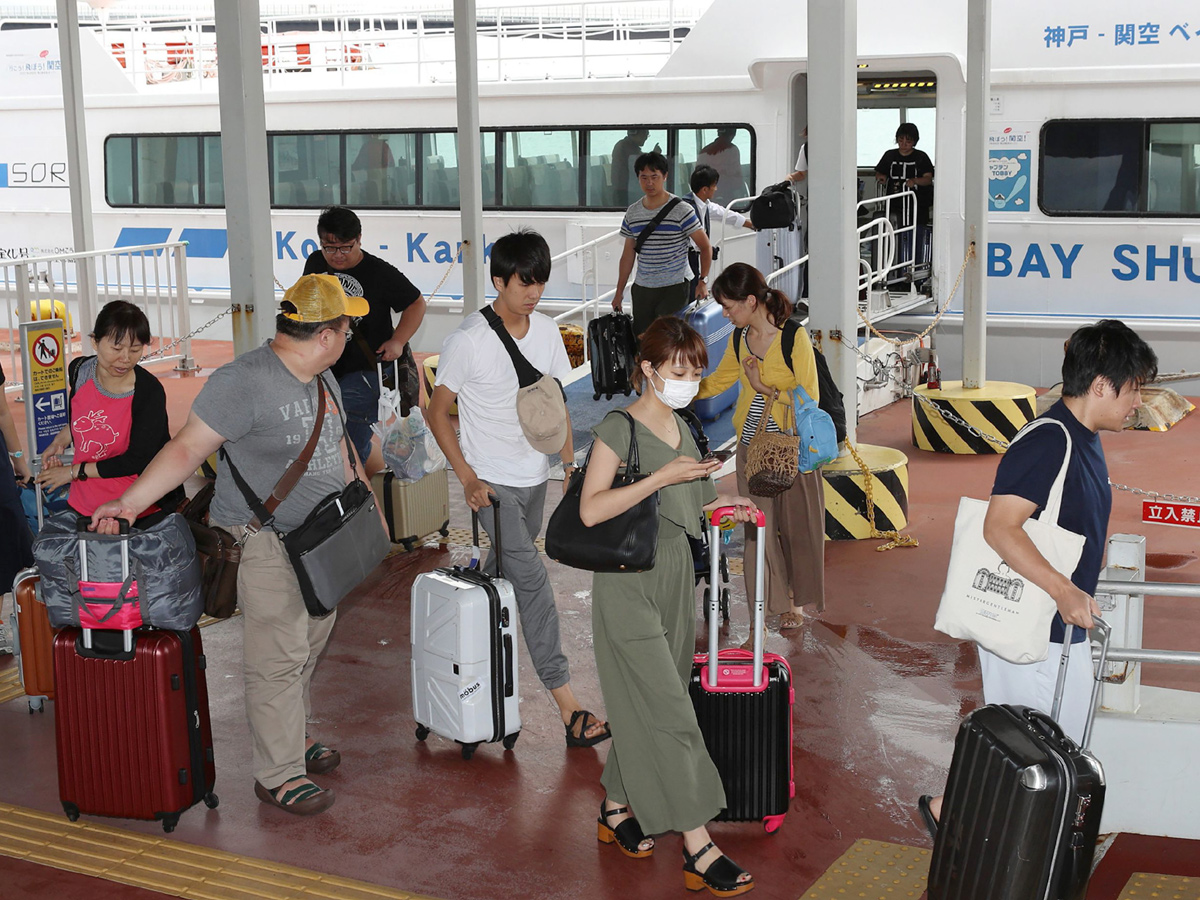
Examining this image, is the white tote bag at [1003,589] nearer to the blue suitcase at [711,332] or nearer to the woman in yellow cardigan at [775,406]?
the woman in yellow cardigan at [775,406]

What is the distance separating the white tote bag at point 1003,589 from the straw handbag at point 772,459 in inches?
77.9

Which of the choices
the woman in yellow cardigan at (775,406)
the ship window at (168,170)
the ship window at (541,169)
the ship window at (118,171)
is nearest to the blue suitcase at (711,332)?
the ship window at (541,169)

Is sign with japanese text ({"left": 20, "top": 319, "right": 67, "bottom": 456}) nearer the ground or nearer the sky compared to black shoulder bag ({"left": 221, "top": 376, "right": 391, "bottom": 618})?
nearer the sky

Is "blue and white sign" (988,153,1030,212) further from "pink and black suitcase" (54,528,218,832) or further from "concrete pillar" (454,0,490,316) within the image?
"pink and black suitcase" (54,528,218,832)

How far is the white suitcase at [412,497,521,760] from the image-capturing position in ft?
16.0

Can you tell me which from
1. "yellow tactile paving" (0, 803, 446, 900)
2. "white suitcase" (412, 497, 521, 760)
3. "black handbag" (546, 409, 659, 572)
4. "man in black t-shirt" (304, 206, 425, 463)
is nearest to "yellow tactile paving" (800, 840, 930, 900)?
"black handbag" (546, 409, 659, 572)

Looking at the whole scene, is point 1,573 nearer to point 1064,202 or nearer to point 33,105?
point 1064,202

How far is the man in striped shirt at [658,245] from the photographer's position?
963 centimetres

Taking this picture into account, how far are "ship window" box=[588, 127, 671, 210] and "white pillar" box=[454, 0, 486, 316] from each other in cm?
332

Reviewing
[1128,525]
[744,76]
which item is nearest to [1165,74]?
[744,76]

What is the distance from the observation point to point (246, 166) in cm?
729

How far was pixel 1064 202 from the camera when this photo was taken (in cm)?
1215

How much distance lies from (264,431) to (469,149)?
643 cm

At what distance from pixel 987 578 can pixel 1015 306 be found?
9187 mm
